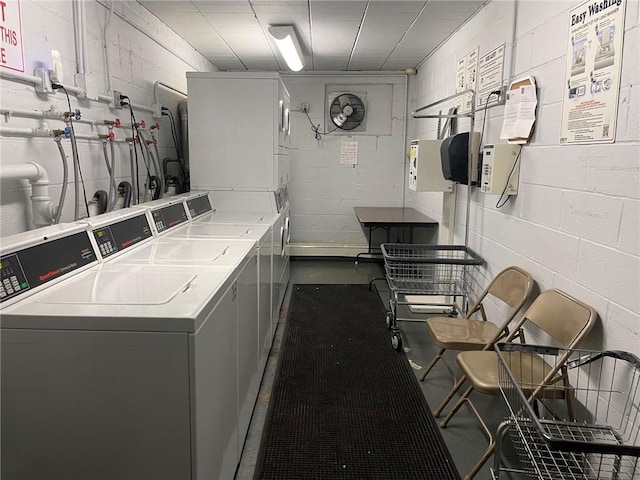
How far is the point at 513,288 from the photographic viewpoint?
9.07 feet

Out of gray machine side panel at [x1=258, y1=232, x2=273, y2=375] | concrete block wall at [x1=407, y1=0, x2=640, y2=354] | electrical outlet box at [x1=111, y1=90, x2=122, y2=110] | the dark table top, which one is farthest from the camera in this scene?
the dark table top

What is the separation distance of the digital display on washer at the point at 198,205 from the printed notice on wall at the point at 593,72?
2.56 m

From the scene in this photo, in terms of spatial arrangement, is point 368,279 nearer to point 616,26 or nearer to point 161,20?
point 161,20

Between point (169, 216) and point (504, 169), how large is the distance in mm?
2207

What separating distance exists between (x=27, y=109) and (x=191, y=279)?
1301 millimetres

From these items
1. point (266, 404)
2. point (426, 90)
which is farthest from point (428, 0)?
point (266, 404)

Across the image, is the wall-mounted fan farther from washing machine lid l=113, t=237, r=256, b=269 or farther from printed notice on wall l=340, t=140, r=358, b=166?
washing machine lid l=113, t=237, r=256, b=269

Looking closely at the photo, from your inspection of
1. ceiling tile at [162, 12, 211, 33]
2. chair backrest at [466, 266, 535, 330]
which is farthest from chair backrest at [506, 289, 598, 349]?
ceiling tile at [162, 12, 211, 33]

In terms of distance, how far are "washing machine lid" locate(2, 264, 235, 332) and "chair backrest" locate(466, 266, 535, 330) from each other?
5.48 feet

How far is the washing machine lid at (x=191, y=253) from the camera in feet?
6.87

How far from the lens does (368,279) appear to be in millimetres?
5695

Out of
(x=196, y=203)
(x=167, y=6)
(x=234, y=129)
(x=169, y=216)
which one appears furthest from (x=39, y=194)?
(x=167, y=6)

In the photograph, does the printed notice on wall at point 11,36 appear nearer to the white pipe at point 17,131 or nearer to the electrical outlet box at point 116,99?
the white pipe at point 17,131

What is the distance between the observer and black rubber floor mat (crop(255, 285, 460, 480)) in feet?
7.29
